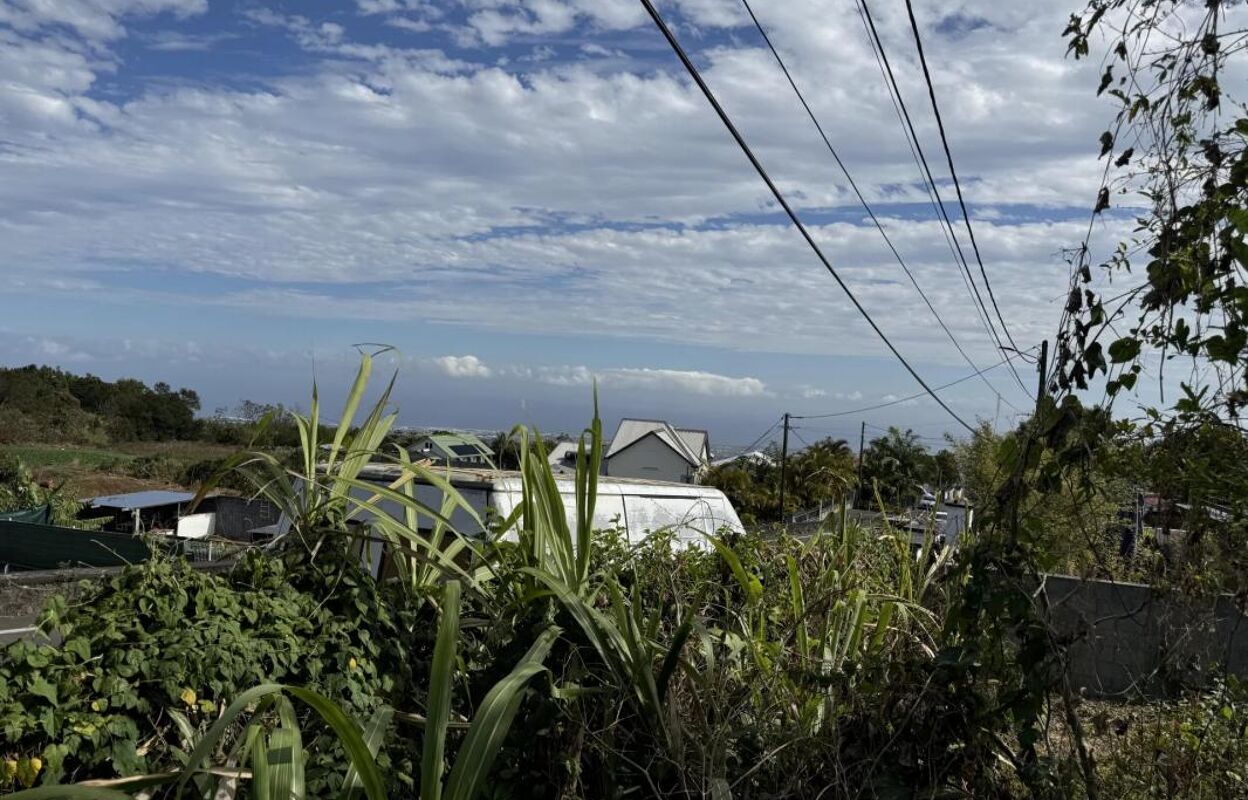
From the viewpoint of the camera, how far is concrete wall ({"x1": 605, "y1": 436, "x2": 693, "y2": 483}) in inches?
2247

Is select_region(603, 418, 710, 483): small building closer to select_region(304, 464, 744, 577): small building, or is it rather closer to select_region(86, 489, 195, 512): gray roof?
select_region(86, 489, 195, 512): gray roof

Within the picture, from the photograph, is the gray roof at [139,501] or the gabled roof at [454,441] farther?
the gray roof at [139,501]

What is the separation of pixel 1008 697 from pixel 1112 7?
7.51 ft

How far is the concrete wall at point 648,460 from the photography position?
2247 inches

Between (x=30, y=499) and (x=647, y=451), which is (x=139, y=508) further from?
(x=647, y=451)

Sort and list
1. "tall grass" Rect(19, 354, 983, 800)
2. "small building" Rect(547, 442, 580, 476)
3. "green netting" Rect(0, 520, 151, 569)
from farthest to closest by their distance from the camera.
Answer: "green netting" Rect(0, 520, 151, 569) → "small building" Rect(547, 442, 580, 476) → "tall grass" Rect(19, 354, 983, 800)

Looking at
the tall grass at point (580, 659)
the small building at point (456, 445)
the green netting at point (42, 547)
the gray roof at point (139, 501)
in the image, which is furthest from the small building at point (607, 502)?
the gray roof at point (139, 501)

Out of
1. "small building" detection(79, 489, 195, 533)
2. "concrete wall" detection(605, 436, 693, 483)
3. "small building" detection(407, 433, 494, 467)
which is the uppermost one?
"small building" detection(407, 433, 494, 467)

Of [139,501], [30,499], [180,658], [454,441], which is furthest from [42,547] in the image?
[139,501]

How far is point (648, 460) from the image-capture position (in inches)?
2271

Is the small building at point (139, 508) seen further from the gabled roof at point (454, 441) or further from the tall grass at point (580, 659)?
the tall grass at point (580, 659)

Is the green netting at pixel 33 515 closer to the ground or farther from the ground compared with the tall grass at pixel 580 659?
closer to the ground

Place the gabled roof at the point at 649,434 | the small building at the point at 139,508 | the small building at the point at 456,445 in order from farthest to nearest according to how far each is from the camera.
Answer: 1. the gabled roof at the point at 649,434
2. the small building at the point at 139,508
3. the small building at the point at 456,445

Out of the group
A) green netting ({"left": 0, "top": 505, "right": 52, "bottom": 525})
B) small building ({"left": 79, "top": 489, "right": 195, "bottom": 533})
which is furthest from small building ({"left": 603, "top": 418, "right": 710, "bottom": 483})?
green netting ({"left": 0, "top": 505, "right": 52, "bottom": 525})
